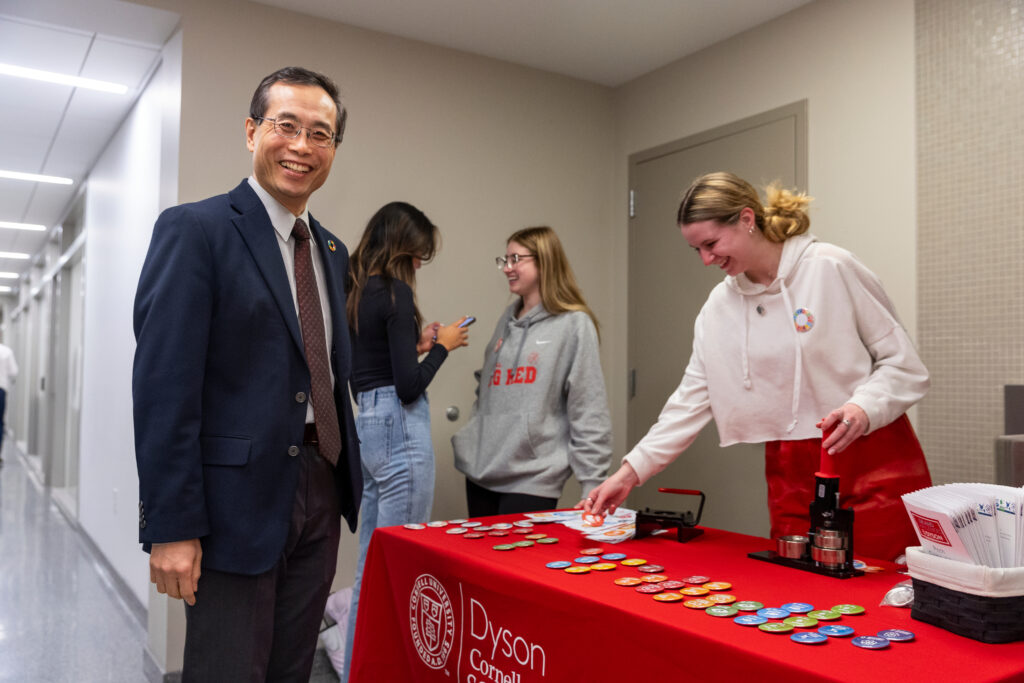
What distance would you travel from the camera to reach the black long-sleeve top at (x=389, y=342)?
101 inches

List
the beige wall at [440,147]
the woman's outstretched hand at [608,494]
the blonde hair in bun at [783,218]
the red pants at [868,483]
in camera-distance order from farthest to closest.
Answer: the beige wall at [440,147] → the blonde hair in bun at [783,218] → the woman's outstretched hand at [608,494] → the red pants at [868,483]

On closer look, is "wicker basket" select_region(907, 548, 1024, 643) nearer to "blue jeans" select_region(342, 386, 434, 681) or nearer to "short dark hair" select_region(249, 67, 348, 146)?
"short dark hair" select_region(249, 67, 348, 146)

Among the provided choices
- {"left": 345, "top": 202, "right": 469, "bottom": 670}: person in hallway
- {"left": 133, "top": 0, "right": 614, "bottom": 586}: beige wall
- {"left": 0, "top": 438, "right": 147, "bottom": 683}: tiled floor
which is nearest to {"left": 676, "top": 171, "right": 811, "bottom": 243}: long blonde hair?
{"left": 345, "top": 202, "right": 469, "bottom": 670}: person in hallway

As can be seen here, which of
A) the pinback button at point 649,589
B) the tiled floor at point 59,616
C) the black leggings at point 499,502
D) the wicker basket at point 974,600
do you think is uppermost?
the wicker basket at point 974,600

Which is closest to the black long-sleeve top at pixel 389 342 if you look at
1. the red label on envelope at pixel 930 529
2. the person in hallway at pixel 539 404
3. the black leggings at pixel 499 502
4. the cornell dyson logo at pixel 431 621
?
the person in hallway at pixel 539 404

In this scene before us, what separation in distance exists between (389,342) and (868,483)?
1.51 metres

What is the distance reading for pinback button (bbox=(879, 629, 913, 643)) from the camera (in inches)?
40.9

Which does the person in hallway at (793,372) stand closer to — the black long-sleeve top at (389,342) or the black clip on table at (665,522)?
the black clip on table at (665,522)

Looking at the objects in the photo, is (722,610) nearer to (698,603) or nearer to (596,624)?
(698,603)

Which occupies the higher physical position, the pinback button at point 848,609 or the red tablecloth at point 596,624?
the pinback button at point 848,609

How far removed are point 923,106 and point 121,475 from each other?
3.96m

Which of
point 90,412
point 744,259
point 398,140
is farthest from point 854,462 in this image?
point 90,412

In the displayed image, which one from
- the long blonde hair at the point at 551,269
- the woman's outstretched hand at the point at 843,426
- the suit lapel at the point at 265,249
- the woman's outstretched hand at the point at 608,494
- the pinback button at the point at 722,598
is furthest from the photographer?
the long blonde hair at the point at 551,269

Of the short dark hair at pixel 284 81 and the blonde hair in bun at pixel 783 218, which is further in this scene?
the blonde hair in bun at pixel 783 218
